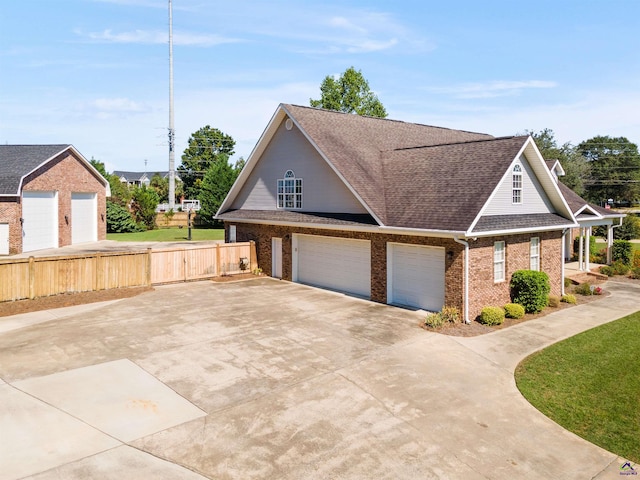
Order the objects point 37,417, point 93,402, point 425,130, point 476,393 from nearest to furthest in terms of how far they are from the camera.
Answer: point 37,417 < point 93,402 < point 476,393 < point 425,130

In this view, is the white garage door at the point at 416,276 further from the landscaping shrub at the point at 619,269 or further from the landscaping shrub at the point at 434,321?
the landscaping shrub at the point at 619,269

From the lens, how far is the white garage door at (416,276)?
15.8 m

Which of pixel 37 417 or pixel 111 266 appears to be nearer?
pixel 37 417

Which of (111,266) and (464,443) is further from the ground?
(111,266)

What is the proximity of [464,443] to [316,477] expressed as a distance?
2.64 m

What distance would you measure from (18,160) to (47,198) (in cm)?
313

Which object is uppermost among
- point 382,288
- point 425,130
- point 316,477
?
point 425,130

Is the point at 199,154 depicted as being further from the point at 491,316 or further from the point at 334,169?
the point at 491,316

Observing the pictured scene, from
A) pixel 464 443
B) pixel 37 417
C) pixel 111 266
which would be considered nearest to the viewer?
pixel 464 443

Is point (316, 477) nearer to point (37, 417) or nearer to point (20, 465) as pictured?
point (20, 465)

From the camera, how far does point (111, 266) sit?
19.2 meters

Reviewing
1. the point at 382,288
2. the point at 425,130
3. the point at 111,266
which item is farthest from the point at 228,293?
the point at 425,130

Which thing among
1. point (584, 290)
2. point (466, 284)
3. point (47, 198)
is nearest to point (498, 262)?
point (466, 284)

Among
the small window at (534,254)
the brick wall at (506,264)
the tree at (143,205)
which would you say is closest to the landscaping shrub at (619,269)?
the brick wall at (506,264)
